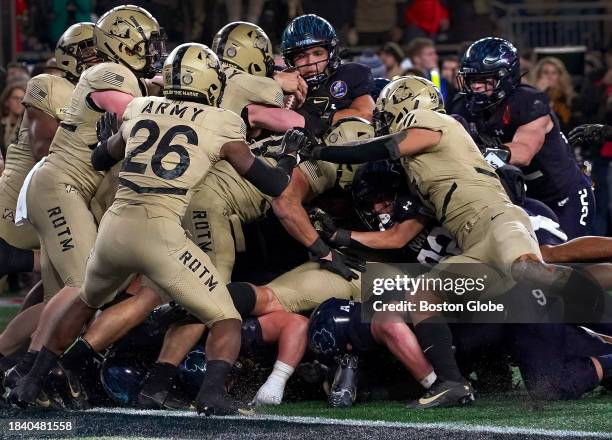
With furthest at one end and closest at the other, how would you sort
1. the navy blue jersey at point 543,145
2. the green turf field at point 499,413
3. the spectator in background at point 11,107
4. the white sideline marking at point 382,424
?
the spectator in background at point 11,107 → the navy blue jersey at point 543,145 → the green turf field at point 499,413 → the white sideline marking at point 382,424

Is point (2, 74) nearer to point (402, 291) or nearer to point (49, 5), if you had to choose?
point (49, 5)

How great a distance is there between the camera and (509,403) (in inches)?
251

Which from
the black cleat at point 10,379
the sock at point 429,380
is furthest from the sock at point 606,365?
the black cleat at point 10,379

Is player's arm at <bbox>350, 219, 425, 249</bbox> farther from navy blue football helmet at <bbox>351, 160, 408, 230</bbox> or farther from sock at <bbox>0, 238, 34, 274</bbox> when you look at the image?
sock at <bbox>0, 238, 34, 274</bbox>

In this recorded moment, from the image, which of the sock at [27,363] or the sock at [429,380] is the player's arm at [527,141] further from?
the sock at [27,363]

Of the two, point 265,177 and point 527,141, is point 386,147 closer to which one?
point 265,177

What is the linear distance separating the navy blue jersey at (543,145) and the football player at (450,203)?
1.11 m

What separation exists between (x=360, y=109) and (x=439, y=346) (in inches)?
76.3

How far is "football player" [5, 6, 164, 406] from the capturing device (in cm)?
675

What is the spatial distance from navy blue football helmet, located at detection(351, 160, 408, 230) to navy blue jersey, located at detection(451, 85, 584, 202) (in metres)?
1.09

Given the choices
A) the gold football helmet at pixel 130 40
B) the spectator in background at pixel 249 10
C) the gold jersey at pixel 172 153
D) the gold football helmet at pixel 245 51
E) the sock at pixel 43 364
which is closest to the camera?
the gold jersey at pixel 172 153

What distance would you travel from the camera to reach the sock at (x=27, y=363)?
6438 mm

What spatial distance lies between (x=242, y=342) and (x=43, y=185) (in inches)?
48.1

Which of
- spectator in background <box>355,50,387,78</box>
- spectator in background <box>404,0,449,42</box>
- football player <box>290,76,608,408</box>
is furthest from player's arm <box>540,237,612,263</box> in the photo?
spectator in background <box>404,0,449,42</box>
